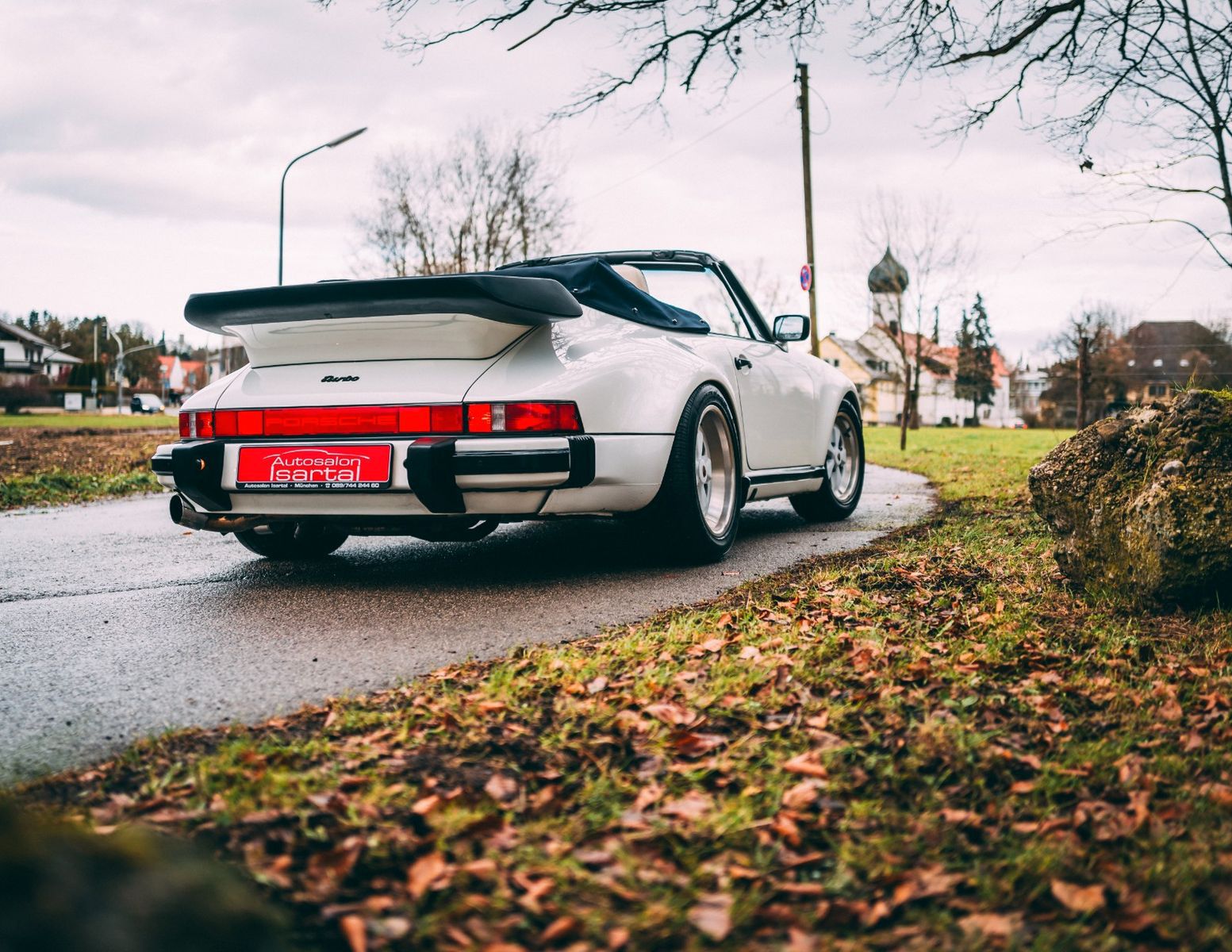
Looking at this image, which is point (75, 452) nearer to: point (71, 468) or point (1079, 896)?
point (71, 468)

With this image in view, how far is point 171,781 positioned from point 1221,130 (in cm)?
992

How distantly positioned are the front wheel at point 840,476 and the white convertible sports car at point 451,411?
2194 mm

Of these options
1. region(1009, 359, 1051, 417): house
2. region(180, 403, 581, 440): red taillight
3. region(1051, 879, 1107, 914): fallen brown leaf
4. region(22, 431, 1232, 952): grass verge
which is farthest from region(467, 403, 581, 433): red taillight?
region(1009, 359, 1051, 417): house

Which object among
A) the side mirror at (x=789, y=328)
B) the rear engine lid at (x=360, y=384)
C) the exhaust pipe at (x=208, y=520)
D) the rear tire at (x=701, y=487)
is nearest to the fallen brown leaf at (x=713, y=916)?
the rear engine lid at (x=360, y=384)

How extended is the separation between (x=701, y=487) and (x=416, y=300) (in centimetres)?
182

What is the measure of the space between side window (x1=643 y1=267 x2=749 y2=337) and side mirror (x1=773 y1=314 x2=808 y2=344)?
0.28 meters

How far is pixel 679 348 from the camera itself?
5.48 metres

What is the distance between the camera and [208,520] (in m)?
5.23

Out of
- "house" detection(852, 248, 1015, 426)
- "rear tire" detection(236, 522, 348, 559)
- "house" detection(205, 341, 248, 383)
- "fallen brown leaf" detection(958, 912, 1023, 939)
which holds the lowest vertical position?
"fallen brown leaf" detection(958, 912, 1023, 939)

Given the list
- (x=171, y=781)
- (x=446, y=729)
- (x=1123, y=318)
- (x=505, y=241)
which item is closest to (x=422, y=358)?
(x=446, y=729)

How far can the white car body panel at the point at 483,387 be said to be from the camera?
15.3ft

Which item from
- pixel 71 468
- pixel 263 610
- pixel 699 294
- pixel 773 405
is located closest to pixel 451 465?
pixel 263 610

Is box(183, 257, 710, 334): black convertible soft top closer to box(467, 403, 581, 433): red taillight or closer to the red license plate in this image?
box(467, 403, 581, 433): red taillight

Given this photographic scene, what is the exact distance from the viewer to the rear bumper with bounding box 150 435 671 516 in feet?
14.9
